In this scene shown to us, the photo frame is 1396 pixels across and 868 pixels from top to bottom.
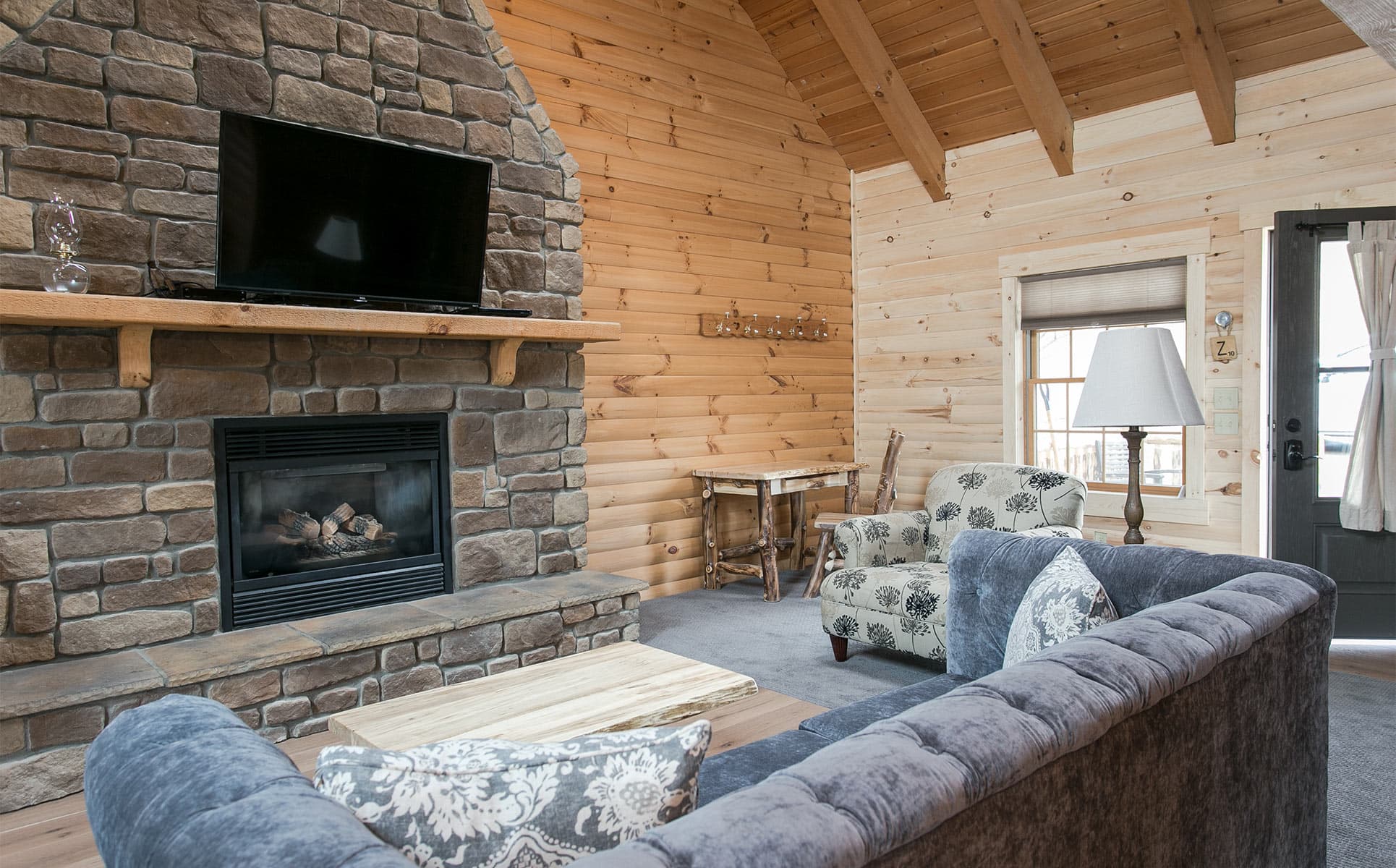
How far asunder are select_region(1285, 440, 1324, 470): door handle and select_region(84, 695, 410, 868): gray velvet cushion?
14.5ft

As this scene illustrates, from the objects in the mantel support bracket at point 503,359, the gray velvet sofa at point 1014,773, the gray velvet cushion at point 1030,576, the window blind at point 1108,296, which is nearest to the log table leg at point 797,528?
the window blind at point 1108,296

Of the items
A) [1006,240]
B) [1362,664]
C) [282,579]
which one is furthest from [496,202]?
[1362,664]

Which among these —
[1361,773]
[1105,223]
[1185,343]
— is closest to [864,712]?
[1361,773]

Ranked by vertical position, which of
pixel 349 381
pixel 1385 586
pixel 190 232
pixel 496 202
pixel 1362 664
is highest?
pixel 496 202

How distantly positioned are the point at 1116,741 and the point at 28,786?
9.47 feet

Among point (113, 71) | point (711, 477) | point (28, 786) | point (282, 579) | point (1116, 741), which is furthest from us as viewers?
point (711, 477)

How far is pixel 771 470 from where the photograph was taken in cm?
515

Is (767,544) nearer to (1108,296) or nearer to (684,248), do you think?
(684,248)

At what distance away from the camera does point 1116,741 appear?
1.28 metres

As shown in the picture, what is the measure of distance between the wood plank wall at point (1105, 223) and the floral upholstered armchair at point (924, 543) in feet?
4.68

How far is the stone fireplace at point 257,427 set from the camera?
286 cm

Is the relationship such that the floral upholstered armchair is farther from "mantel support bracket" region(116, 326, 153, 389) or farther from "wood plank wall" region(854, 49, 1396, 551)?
"mantel support bracket" region(116, 326, 153, 389)

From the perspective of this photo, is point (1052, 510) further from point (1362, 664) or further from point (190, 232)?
point (190, 232)

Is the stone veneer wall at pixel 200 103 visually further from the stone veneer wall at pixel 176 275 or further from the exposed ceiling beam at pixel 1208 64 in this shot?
the exposed ceiling beam at pixel 1208 64
